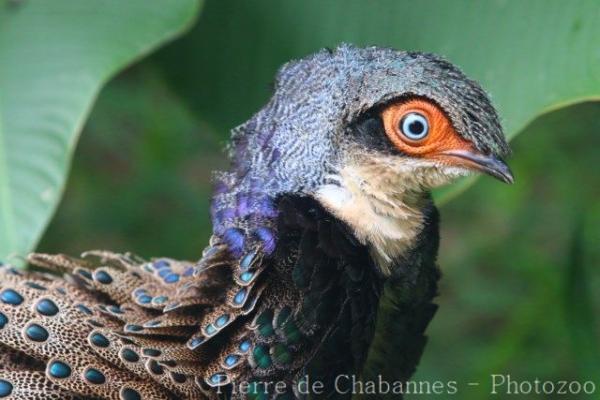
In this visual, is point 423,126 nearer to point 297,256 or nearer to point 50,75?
point 297,256

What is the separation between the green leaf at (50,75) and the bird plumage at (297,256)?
433 mm

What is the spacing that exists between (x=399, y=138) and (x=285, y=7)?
2.89 ft

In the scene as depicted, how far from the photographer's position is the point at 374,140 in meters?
1.33

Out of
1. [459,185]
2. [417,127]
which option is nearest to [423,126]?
[417,127]

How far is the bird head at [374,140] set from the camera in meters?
1.31

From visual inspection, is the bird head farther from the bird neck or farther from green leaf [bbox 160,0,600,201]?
green leaf [bbox 160,0,600,201]

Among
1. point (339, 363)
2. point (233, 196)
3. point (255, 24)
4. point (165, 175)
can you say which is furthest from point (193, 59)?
point (339, 363)

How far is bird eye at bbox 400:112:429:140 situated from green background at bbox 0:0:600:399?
44 cm

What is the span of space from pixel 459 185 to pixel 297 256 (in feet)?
1.84

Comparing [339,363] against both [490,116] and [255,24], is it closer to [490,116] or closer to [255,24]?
[490,116]

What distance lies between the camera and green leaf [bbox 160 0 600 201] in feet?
5.49

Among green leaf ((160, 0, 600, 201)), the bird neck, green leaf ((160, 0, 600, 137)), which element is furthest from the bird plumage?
green leaf ((160, 0, 600, 201))

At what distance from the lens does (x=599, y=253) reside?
2082 mm

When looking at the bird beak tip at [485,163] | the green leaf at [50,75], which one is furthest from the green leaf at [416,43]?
the bird beak tip at [485,163]
